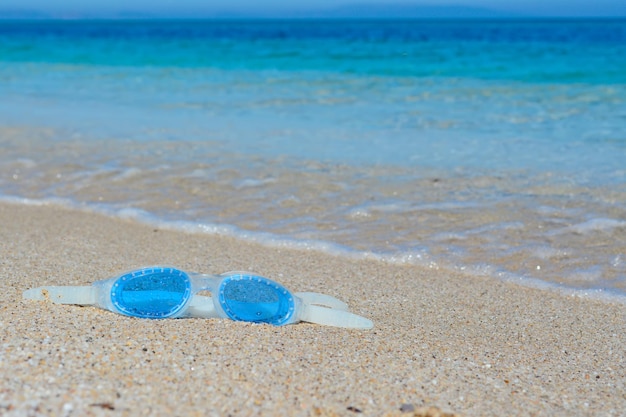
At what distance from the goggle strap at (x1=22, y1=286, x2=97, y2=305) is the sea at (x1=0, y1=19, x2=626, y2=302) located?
4.87 feet

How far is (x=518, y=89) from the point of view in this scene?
941 centimetres

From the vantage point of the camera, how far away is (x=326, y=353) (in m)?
2.14

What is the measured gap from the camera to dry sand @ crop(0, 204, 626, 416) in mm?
1759

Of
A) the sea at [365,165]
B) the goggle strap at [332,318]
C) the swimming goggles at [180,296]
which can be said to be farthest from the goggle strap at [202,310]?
the sea at [365,165]

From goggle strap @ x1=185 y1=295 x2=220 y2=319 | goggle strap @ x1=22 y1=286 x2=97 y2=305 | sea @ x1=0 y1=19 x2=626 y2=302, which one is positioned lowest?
sea @ x1=0 y1=19 x2=626 y2=302

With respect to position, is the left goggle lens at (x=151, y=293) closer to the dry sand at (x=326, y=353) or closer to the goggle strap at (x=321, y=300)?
the dry sand at (x=326, y=353)

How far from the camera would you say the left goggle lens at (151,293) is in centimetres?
230

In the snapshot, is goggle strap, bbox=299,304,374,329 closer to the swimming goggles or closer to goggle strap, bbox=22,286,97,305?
the swimming goggles

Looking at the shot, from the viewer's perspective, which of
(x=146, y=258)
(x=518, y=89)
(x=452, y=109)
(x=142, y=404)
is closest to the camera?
(x=142, y=404)

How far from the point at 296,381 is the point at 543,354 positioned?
912mm

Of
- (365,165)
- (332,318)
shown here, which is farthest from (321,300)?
(365,165)

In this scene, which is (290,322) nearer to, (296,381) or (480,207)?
(296,381)

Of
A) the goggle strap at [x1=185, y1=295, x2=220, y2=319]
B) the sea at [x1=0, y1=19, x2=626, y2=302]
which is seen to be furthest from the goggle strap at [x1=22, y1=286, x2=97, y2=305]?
the sea at [x1=0, y1=19, x2=626, y2=302]

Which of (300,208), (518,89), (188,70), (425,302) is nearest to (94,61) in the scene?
(188,70)
